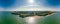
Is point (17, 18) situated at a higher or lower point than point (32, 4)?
lower

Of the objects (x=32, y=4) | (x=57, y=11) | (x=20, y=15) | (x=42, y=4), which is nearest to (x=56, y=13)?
(x=57, y=11)

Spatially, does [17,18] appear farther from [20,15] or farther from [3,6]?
[3,6]

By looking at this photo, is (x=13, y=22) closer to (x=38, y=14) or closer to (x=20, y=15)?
(x=20, y=15)

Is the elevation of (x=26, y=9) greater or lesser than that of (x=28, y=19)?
greater

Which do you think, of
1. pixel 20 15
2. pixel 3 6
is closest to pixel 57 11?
pixel 20 15

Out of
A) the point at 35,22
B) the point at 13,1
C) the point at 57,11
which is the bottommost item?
the point at 35,22

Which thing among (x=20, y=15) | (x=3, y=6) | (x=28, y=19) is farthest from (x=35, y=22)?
(x=3, y=6)

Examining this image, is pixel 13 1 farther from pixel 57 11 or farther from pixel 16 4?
pixel 57 11
